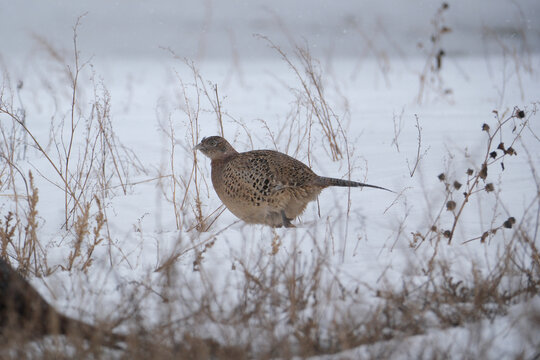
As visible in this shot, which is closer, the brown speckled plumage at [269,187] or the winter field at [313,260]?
the winter field at [313,260]

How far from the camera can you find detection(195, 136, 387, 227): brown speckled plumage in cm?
380

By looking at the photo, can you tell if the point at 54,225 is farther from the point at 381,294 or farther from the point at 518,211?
the point at 518,211

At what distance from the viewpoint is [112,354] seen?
2.03 metres

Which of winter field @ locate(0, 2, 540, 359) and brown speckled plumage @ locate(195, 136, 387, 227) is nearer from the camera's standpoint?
winter field @ locate(0, 2, 540, 359)

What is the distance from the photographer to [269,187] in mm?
3787

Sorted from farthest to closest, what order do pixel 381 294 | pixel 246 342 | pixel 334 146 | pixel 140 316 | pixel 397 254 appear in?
pixel 334 146
pixel 397 254
pixel 381 294
pixel 140 316
pixel 246 342

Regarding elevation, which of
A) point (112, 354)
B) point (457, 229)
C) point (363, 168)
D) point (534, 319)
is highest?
point (363, 168)

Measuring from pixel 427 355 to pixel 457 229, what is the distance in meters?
1.58

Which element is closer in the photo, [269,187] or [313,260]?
[313,260]

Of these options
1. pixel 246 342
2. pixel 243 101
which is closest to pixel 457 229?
pixel 246 342

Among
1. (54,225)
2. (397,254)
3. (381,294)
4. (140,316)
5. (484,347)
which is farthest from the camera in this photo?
(54,225)

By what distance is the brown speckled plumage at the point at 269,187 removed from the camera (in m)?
3.80

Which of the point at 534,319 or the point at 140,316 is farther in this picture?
the point at 140,316

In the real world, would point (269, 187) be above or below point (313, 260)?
above
